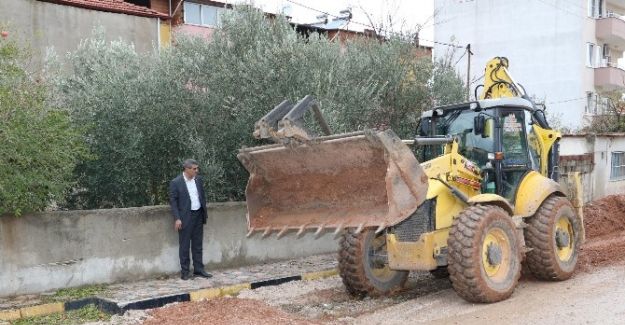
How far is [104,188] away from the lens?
10203 millimetres

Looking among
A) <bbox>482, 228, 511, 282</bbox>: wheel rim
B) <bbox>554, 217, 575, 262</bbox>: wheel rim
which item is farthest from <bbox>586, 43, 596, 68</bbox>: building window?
<bbox>482, 228, 511, 282</bbox>: wheel rim

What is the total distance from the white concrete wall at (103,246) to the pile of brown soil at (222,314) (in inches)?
65.1

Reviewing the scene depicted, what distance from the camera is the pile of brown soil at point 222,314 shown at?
263 inches

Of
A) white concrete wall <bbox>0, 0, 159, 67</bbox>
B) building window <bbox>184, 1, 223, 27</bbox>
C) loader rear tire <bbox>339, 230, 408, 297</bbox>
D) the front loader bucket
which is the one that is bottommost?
loader rear tire <bbox>339, 230, 408, 297</bbox>

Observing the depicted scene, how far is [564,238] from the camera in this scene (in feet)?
28.0

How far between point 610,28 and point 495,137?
2738 centimetres

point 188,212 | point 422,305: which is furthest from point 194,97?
point 422,305

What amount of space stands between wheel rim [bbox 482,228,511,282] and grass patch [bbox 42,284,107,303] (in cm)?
480

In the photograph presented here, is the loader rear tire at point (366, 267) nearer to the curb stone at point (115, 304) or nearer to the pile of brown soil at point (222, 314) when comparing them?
the pile of brown soil at point (222, 314)

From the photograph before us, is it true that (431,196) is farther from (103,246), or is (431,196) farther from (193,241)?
(103,246)

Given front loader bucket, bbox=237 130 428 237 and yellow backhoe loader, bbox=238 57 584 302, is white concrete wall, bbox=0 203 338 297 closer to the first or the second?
front loader bucket, bbox=237 130 428 237

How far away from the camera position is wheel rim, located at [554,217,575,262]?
27.7 ft

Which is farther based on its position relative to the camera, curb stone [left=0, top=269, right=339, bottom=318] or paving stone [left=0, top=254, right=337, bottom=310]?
paving stone [left=0, top=254, right=337, bottom=310]

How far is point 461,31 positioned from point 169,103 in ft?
91.5
